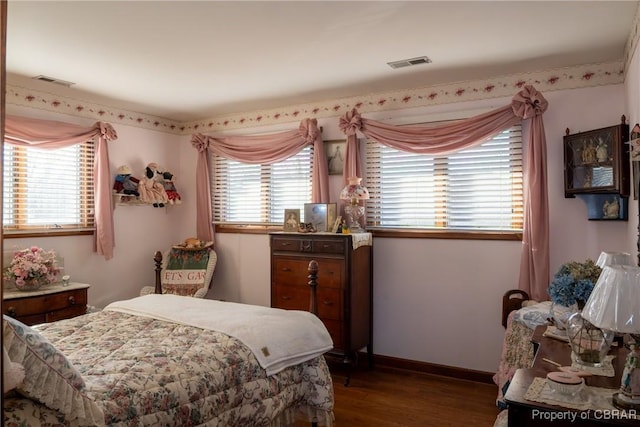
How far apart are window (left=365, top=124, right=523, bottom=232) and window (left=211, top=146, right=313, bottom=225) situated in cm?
75

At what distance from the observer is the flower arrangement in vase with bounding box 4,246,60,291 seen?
3.66 meters

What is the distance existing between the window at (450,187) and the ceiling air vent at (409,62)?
91 centimetres

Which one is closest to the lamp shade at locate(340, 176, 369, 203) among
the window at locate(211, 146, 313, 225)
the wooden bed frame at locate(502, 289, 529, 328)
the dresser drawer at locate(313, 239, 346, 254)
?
the dresser drawer at locate(313, 239, 346, 254)

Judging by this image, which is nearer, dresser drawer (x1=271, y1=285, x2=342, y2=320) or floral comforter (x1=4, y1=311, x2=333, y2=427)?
floral comforter (x1=4, y1=311, x2=333, y2=427)

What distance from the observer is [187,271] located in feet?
16.5

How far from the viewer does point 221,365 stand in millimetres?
2211

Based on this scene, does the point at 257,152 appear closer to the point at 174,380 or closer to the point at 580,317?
the point at 174,380

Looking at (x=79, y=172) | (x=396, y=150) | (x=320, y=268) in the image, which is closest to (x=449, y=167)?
(x=396, y=150)

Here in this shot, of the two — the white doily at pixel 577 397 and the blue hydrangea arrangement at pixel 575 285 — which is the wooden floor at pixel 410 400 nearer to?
the blue hydrangea arrangement at pixel 575 285

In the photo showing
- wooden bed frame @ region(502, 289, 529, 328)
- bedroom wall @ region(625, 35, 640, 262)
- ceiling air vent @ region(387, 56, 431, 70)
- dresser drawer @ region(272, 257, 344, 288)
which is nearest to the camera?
bedroom wall @ region(625, 35, 640, 262)

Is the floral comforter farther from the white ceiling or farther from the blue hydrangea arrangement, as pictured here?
the white ceiling

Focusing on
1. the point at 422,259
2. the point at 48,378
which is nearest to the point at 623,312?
the point at 48,378

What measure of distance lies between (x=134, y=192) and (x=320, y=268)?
2288mm

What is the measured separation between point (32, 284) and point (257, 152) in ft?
7.77
